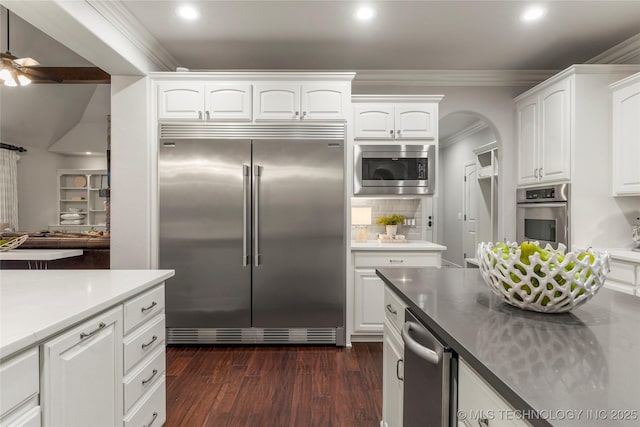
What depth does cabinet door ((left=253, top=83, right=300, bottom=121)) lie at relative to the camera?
3.06m

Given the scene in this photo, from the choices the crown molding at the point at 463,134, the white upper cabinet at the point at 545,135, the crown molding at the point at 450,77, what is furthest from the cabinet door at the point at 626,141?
the crown molding at the point at 463,134

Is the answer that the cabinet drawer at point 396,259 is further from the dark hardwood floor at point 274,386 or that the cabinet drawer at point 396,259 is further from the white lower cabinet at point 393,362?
the white lower cabinet at point 393,362

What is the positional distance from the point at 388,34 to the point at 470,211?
455 centimetres

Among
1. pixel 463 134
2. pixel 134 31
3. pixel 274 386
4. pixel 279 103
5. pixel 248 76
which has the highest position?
pixel 463 134

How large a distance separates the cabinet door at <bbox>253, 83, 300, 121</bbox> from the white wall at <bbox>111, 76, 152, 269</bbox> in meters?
0.99

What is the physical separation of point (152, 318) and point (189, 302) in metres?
1.39

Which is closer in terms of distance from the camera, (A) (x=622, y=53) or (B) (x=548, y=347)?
(B) (x=548, y=347)

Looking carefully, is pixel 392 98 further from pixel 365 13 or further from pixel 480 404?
pixel 480 404

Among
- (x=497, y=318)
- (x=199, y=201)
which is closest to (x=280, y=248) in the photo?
(x=199, y=201)

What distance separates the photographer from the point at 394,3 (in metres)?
2.54

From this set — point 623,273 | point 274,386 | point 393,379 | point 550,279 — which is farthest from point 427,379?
point 623,273

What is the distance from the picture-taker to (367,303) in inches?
124

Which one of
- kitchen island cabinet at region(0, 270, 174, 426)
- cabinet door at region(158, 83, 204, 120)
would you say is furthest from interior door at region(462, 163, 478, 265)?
kitchen island cabinet at region(0, 270, 174, 426)

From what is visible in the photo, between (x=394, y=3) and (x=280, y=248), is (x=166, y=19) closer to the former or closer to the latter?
(x=394, y=3)
